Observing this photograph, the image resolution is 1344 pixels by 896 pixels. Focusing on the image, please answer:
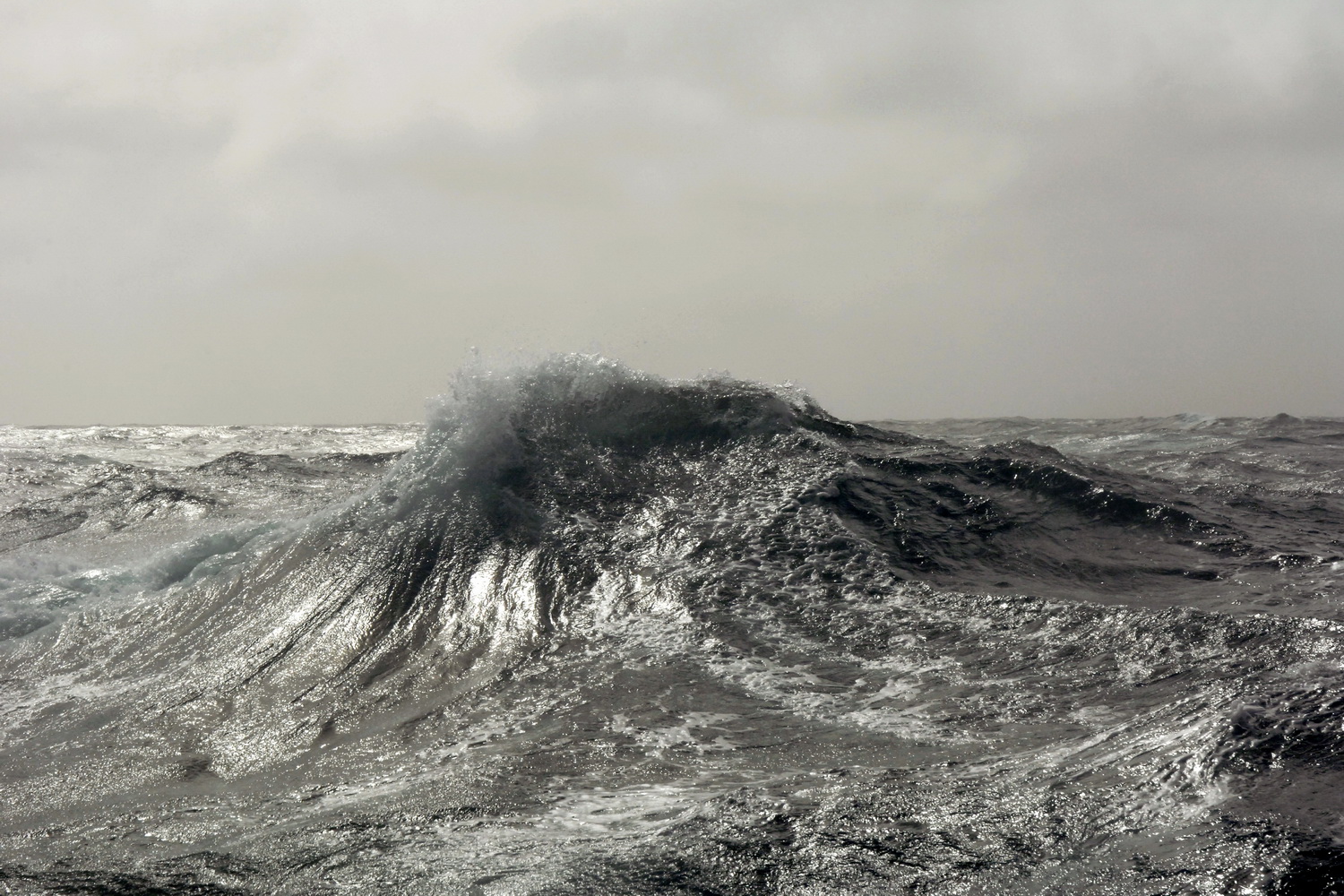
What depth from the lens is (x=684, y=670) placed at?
615 cm

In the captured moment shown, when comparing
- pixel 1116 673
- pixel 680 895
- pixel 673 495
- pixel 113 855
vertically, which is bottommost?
pixel 113 855

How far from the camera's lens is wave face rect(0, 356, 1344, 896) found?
3.78 metres

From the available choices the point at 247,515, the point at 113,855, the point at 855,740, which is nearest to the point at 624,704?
the point at 855,740

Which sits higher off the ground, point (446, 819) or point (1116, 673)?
point (1116, 673)

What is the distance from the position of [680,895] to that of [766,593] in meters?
4.02

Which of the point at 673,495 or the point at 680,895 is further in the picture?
the point at 673,495

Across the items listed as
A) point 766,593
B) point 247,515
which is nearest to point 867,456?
point 766,593

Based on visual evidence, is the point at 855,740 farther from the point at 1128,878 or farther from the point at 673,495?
the point at 673,495

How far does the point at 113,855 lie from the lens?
4.20 m

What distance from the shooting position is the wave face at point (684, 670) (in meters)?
3.78

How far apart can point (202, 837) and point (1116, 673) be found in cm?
479

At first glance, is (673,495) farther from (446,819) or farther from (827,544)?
(446,819)

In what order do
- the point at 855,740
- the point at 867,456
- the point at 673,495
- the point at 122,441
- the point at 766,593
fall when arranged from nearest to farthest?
the point at 855,740
the point at 766,593
the point at 673,495
the point at 867,456
the point at 122,441

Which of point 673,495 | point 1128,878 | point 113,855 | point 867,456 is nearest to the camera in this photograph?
point 1128,878
